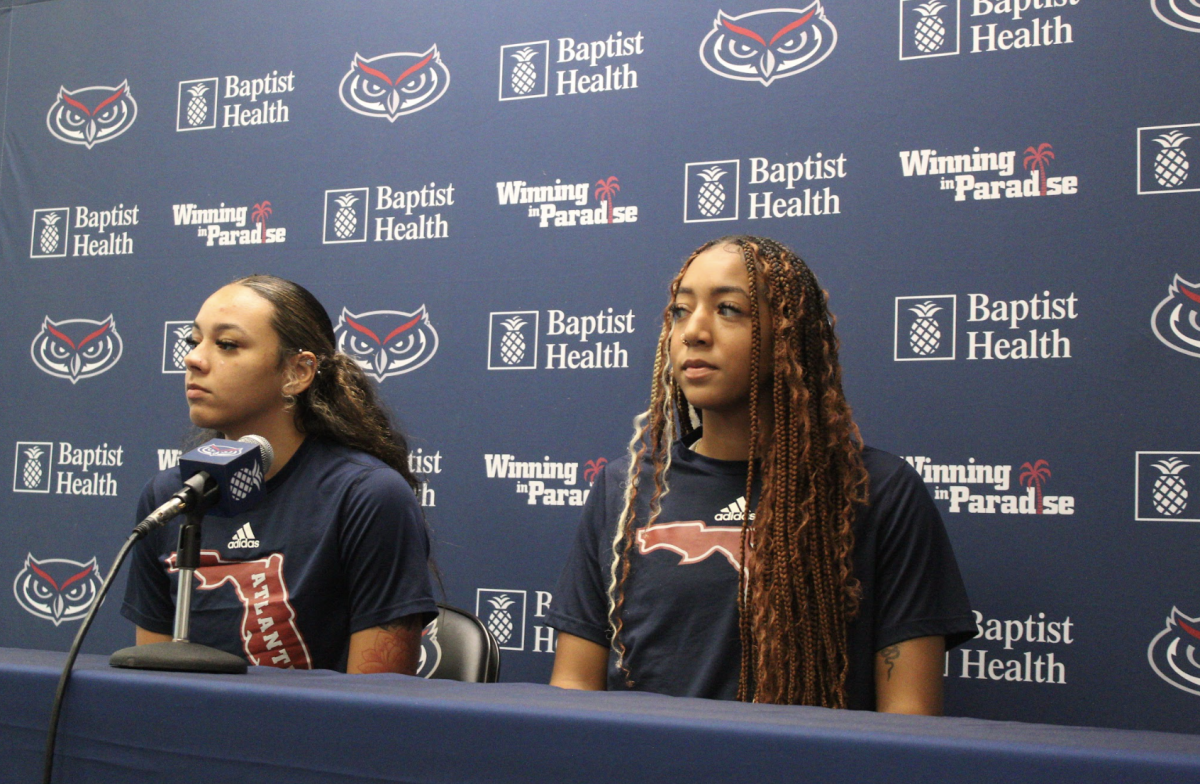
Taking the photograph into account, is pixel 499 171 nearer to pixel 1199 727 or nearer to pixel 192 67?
pixel 192 67

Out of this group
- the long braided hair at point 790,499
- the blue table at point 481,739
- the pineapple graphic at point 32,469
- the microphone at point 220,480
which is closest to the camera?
the blue table at point 481,739

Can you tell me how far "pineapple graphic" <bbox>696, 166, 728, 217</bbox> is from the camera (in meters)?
2.29

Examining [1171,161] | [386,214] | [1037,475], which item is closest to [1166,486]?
[1037,475]

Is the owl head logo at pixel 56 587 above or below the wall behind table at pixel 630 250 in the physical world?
below

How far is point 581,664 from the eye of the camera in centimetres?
169

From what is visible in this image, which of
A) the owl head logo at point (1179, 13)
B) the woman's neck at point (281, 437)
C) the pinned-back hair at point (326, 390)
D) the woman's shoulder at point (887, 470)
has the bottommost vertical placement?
the woman's shoulder at point (887, 470)

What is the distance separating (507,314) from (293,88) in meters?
0.91

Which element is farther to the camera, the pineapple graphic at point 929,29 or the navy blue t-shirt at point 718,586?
the pineapple graphic at point 929,29

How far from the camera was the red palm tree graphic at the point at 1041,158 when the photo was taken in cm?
204

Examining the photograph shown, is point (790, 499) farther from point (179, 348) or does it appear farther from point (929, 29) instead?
point (179, 348)

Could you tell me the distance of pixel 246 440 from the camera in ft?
3.87

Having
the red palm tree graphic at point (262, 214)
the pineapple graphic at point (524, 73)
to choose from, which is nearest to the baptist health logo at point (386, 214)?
the red palm tree graphic at point (262, 214)

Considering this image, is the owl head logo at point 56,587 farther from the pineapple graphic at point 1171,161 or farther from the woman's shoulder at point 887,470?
the pineapple graphic at point 1171,161

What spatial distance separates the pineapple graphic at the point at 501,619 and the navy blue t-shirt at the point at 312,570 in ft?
1.74
